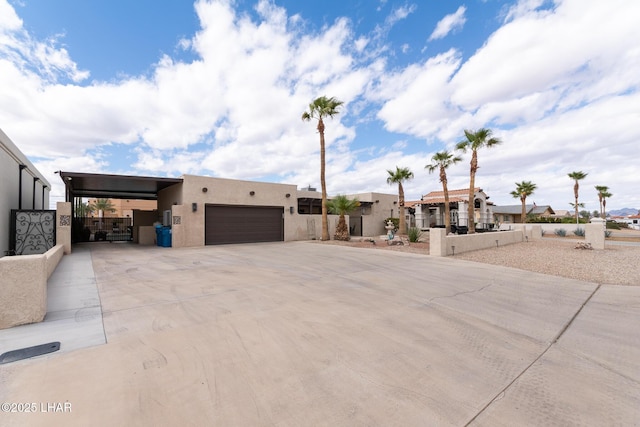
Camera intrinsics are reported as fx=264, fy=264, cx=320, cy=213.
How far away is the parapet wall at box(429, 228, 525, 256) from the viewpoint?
11461 millimetres

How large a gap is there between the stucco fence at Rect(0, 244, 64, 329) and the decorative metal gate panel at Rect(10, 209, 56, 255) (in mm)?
8618

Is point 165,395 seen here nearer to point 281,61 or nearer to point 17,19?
point 17,19

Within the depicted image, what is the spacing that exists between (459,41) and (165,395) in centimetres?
1612

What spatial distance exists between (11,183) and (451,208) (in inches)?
1297

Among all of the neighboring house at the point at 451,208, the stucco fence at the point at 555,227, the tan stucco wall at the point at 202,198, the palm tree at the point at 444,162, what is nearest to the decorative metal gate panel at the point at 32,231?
the tan stucco wall at the point at 202,198

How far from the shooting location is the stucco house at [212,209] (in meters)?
14.8

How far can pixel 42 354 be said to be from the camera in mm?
3008

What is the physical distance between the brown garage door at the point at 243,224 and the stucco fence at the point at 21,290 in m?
12.1

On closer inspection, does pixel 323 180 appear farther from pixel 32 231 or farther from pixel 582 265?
pixel 32 231

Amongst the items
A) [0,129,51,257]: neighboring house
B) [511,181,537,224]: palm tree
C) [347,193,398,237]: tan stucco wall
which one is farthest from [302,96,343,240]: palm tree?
[511,181,537,224]: palm tree

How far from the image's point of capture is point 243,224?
17281mm

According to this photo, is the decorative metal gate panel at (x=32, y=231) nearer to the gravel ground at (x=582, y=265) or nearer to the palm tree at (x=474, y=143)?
the gravel ground at (x=582, y=265)

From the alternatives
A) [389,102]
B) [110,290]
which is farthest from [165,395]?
[389,102]

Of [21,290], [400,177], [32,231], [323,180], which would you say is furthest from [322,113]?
[21,290]
